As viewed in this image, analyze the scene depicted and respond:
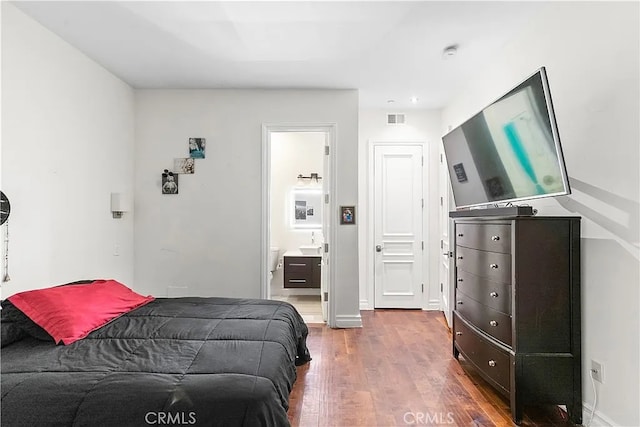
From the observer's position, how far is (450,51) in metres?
3.15

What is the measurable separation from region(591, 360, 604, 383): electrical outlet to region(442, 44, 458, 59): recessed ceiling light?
96.8 inches

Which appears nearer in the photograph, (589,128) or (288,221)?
(589,128)

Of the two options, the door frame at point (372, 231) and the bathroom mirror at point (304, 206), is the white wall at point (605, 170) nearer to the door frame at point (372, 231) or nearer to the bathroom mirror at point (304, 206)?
the door frame at point (372, 231)

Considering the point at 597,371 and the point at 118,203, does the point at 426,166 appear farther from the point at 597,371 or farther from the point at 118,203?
the point at 118,203

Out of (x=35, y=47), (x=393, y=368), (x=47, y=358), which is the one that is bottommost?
(x=393, y=368)

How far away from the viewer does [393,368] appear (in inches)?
118

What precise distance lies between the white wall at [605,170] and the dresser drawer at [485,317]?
415mm

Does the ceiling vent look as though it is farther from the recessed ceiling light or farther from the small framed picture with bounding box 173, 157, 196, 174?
the small framed picture with bounding box 173, 157, 196, 174

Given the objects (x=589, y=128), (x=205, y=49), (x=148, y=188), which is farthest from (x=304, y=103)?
(x=589, y=128)

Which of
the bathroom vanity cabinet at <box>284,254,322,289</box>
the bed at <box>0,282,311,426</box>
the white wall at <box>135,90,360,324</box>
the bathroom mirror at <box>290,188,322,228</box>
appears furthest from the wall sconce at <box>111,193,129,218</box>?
the bathroom mirror at <box>290,188,322,228</box>

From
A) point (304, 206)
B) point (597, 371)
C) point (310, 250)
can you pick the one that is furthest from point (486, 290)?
point (304, 206)

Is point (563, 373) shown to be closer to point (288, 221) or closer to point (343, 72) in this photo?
point (343, 72)

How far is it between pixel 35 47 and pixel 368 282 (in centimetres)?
413

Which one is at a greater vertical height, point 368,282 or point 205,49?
point 205,49
